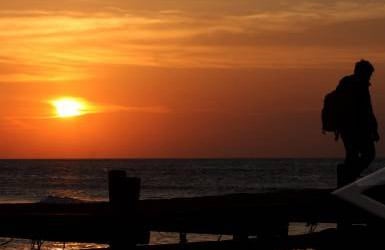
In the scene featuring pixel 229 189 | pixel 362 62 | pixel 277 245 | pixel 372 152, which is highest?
pixel 229 189

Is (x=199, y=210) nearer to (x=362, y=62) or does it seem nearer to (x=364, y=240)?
(x=364, y=240)

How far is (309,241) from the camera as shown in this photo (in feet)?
32.4

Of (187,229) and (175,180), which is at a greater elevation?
(175,180)

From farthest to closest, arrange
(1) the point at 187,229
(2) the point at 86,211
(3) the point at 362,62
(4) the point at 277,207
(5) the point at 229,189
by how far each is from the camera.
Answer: (5) the point at 229,189 → (3) the point at 362,62 → (2) the point at 86,211 → (1) the point at 187,229 → (4) the point at 277,207

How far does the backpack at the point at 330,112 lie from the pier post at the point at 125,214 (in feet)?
14.8

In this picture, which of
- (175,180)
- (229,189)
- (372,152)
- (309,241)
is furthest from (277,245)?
(175,180)

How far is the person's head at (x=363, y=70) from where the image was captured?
44.0ft

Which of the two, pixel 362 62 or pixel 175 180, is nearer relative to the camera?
pixel 362 62

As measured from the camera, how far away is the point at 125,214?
9.27m

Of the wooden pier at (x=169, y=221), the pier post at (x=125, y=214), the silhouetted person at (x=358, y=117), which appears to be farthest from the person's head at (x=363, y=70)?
the pier post at (x=125, y=214)

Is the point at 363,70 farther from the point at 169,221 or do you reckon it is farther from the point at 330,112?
the point at 169,221

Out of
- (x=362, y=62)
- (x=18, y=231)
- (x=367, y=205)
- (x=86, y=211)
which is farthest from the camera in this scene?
(x=362, y=62)

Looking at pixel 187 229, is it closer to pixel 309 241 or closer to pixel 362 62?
pixel 309 241

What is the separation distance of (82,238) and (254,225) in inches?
90.8
